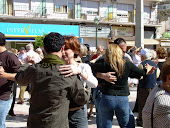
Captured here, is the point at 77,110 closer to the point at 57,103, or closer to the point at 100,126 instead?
the point at 57,103

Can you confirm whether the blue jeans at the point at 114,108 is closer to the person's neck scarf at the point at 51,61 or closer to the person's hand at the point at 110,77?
the person's hand at the point at 110,77

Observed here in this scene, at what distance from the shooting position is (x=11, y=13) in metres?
26.2

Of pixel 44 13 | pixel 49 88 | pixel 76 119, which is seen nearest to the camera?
pixel 49 88

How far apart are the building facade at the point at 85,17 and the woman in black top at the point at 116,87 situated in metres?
20.7

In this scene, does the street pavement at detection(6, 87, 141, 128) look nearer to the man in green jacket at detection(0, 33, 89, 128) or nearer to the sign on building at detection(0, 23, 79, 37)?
the man in green jacket at detection(0, 33, 89, 128)

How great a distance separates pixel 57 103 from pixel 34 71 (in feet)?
1.24

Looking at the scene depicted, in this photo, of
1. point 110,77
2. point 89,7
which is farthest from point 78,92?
point 89,7

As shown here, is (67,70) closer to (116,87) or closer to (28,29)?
(116,87)

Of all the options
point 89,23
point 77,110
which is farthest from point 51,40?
point 89,23

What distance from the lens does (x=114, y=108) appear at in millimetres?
3797

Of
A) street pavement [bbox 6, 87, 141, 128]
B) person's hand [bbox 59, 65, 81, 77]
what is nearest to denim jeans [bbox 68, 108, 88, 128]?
person's hand [bbox 59, 65, 81, 77]

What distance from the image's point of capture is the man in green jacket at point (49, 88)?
2424mm

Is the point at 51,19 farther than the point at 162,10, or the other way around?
the point at 162,10

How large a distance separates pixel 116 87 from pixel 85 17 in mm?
25903
